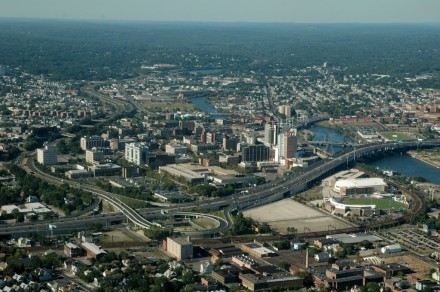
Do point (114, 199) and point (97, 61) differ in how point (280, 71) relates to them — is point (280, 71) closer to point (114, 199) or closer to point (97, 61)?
point (97, 61)

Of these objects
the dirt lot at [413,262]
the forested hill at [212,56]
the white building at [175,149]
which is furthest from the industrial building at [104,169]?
the forested hill at [212,56]

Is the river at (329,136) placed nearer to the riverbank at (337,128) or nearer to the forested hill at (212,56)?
the riverbank at (337,128)

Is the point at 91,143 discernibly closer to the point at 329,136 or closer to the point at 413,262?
the point at 329,136

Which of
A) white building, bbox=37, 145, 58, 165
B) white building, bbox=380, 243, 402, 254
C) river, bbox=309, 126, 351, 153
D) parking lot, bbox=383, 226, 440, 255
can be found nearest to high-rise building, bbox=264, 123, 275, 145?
river, bbox=309, 126, 351, 153

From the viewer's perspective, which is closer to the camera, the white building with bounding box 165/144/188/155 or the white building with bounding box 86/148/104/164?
the white building with bounding box 86/148/104/164

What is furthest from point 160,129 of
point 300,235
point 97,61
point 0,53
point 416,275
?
point 0,53

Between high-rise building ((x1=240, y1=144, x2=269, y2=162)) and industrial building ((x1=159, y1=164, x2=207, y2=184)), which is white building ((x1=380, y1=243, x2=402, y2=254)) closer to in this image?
industrial building ((x1=159, y1=164, x2=207, y2=184))
